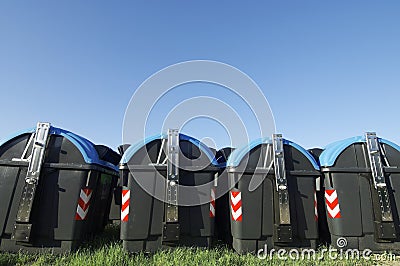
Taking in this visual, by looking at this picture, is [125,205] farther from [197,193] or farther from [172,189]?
[197,193]

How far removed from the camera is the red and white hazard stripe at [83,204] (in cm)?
354

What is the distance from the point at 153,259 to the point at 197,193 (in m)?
1.07

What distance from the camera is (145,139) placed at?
378 cm

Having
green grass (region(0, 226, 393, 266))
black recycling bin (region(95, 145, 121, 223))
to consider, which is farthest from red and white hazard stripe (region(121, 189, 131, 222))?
black recycling bin (region(95, 145, 121, 223))

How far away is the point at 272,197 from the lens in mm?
3785

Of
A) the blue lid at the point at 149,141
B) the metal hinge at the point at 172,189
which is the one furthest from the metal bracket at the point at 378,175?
the metal hinge at the point at 172,189

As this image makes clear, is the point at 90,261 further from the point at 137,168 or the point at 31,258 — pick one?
the point at 137,168

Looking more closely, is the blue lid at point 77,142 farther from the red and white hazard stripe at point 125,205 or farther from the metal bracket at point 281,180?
the metal bracket at point 281,180

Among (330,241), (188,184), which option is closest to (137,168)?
(188,184)

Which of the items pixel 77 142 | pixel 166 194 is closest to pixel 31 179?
pixel 77 142

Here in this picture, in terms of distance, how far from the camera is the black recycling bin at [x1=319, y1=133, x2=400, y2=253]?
12.2 feet

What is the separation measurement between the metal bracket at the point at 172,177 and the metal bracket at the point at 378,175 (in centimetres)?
317

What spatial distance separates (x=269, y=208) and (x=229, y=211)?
641 mm

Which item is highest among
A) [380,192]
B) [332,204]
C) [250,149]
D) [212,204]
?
[250,149]
